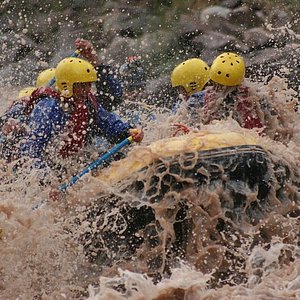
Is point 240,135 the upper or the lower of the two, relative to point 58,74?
lower

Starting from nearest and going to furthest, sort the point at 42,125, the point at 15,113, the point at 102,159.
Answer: the point at 102,159 → the point at 42,125 → the point at 15,113

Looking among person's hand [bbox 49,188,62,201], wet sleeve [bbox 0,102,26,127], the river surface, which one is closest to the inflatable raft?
the river surface

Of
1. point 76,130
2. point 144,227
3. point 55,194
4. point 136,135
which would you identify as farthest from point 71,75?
point 144,227

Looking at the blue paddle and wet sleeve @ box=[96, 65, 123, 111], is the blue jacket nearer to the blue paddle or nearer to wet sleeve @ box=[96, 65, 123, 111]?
the blue paddle

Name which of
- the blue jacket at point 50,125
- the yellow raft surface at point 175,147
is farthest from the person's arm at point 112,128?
the yellow raft surface at point 175,147

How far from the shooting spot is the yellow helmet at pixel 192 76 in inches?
268

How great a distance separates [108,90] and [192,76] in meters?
0.82

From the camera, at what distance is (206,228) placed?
4629mm

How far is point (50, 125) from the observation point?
5.27 meters

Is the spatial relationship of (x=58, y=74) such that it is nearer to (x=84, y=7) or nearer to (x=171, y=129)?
(x=171, y=129)

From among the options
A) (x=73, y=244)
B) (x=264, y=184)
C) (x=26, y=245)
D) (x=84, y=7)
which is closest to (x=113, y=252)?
(x=73, y=244)

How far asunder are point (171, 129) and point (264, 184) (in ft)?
3.81

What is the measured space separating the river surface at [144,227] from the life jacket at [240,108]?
2.75ft

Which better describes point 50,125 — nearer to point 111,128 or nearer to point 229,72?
point 111,128
